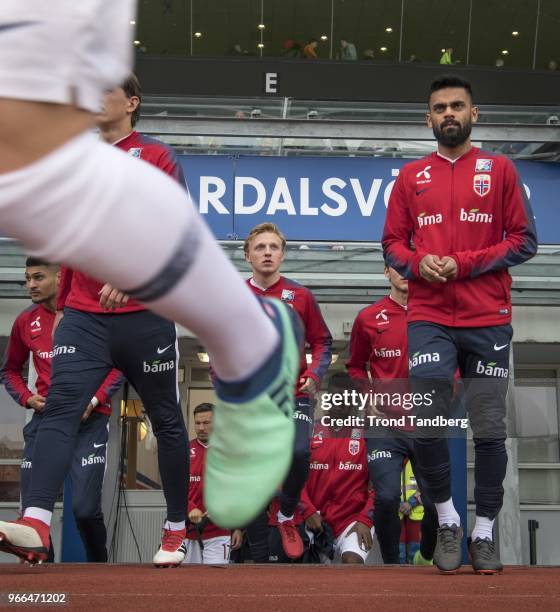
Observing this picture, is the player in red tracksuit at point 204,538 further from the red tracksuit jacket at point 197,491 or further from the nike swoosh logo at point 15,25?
the nike swoosh logo at point 15,25

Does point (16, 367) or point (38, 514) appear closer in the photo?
point (38, 514)

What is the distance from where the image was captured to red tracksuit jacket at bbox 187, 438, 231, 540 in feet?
25.6

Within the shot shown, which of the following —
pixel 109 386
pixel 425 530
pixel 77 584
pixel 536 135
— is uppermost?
pixel 536 135

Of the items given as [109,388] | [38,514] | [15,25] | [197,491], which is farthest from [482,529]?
[197,491]

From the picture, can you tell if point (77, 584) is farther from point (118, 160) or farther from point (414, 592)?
point (118, 160)

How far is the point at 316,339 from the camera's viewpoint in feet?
21.5

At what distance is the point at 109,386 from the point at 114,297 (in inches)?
125

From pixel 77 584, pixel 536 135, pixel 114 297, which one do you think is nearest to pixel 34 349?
pixel 114 297

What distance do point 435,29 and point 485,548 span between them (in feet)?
42.7

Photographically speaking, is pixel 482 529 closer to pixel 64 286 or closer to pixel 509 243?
pixel 509 243

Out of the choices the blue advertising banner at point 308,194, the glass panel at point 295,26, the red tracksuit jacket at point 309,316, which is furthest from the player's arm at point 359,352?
the glass panel at point 295,26

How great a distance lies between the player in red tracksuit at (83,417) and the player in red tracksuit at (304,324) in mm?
1173

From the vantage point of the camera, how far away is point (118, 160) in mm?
1432

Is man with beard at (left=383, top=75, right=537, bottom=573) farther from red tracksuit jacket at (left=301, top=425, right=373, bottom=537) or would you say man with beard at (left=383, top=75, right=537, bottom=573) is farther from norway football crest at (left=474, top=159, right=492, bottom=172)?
red tracksuit jacket at (left=301, top=425, right=373, bottom=537)
